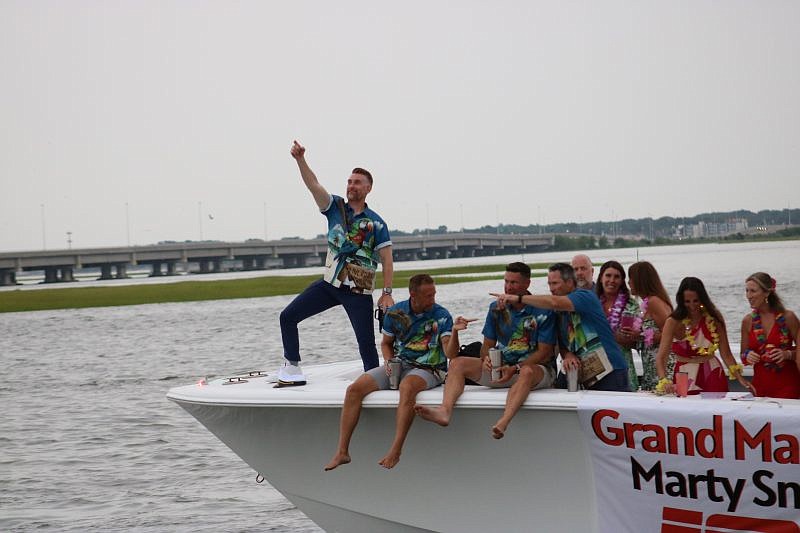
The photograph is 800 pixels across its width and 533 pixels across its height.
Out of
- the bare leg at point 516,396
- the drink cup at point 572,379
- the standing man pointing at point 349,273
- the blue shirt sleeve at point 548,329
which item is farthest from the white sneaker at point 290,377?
the drink cup at point 572,379

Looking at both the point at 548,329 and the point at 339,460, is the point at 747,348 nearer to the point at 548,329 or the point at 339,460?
the point at 548,329

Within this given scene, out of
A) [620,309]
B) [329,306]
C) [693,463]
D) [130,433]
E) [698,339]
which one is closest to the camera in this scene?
[693,463]

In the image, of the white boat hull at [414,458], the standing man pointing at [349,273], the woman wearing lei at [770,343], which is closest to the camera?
the woman wearing lei at [770,343]

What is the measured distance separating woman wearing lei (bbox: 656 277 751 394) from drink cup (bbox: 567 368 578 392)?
0.52 metres

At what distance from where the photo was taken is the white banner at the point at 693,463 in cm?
526

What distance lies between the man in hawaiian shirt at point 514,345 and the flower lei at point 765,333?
1.15 meters

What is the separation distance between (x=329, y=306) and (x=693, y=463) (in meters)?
2.78

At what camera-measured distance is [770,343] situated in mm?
5922

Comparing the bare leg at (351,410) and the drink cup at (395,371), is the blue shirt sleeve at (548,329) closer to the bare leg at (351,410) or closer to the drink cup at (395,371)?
the drink cup at (395,371)

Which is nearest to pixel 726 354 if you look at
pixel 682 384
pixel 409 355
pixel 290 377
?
pixel 682 384

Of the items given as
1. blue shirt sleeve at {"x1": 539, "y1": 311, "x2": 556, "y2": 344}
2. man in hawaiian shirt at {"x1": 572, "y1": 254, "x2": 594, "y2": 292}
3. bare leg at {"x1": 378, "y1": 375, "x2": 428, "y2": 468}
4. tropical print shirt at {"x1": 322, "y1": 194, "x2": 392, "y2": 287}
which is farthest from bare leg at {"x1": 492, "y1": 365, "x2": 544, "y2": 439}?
tropical print shirt at {"x1": 322, "y1": 194, "x2": 392, "y2": 287}

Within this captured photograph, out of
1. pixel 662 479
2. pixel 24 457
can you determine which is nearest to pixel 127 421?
pixel 24 457

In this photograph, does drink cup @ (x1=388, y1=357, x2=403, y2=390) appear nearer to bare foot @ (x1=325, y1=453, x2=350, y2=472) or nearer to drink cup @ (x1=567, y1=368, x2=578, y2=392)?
bare foot @ (x1=325, y1=453, x2=350, y2=472)

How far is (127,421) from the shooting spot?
1436cm
